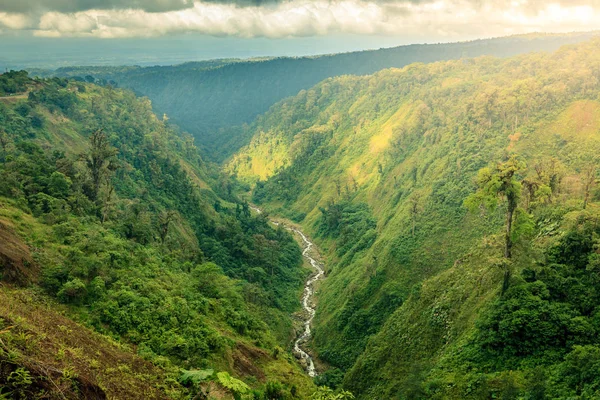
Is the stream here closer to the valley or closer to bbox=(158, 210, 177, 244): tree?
the valley

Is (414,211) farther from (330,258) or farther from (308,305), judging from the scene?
(330,258)

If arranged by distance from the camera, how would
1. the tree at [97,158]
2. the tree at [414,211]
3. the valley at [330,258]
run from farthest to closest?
the tree at [414,211] < the tree at [97,158] < the valley at [330,258]

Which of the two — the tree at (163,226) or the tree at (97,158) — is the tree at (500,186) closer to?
the tree at (163,226)

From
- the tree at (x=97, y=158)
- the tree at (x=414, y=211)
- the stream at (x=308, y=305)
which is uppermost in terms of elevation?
the tree at (x=97, y=158)

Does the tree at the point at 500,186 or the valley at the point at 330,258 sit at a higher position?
the tree at the point at 500,186

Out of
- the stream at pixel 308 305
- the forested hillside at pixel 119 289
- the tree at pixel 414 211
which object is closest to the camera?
the forested hillside at pixel 119 289

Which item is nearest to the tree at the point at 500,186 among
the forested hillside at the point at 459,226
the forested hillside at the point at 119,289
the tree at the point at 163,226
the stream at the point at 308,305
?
the forested hillside at the point at 459,226

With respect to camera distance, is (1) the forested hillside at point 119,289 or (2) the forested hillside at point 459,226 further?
(2) the forested hillside at point 459,226

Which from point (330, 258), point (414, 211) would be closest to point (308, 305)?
point (330, 258)
